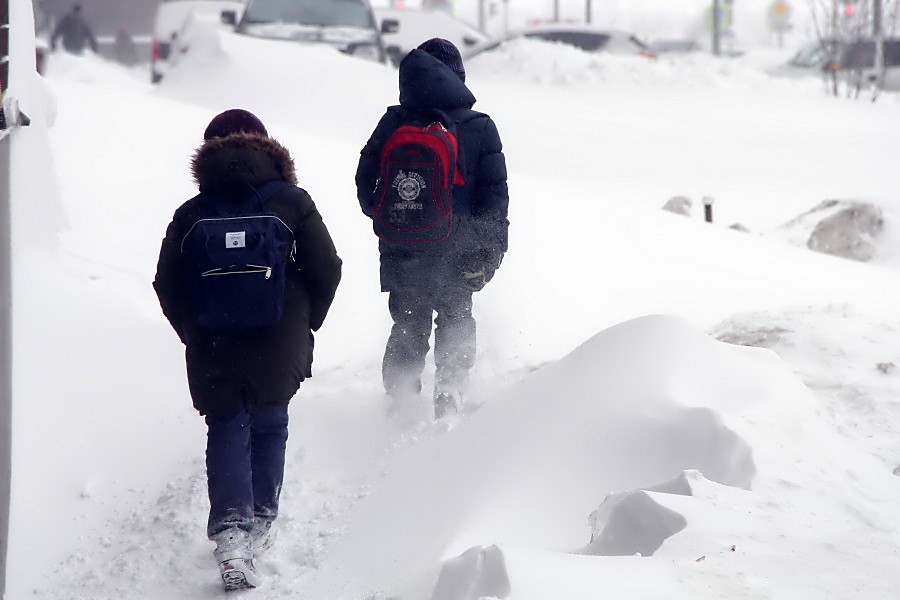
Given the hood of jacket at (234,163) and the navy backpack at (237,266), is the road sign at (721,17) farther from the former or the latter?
the navy backpack at (237,266)

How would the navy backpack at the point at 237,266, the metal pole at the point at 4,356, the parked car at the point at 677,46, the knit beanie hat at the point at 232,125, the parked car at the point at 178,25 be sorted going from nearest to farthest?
the navy backpack at the point at 237,266 < the knit beanie hat at the point at 232,125 < the metal pole at the point at 4,356 < the parked car at the point at 178,25 < the parked car at the point at 677,46

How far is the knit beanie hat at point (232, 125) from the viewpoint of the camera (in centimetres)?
328

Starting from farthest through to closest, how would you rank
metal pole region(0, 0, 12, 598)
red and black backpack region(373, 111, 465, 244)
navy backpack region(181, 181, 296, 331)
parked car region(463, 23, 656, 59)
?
parked car region(463, 23, 656, 59), red and black backpack region(373, 111, 465, 244), metal pole region(0, 0, 12, 598), navy backpack region(181, 181, 296, 331)

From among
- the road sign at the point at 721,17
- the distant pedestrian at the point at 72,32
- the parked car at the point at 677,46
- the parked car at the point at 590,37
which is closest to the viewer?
the parked car at the point at 590,37

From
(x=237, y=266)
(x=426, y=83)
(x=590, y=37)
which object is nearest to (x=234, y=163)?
(x=237, y=266)

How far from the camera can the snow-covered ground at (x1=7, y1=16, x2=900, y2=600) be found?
2.69 m

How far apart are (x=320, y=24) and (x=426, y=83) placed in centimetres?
1007

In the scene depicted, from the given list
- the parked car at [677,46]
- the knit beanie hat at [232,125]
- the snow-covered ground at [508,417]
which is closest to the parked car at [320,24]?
the snow-covered ground at [508,417]

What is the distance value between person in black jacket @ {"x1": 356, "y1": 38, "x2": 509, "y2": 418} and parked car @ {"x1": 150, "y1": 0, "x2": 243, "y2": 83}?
9206mm

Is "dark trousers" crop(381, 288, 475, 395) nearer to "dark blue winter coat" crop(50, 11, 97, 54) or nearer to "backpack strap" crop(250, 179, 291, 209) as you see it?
"backpack strap" crop(250, 179, 291, 209)

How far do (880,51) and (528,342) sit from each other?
48.0 ft

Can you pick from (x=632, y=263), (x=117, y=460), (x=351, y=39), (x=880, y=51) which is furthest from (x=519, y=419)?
(x=880, y=51)

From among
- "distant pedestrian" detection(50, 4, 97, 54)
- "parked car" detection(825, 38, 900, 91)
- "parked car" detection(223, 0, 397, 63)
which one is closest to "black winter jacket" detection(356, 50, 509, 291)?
"parked car" detection(223, 0, 397, 63)

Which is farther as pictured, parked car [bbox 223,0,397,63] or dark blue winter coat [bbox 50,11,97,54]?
dark blue winter coat [bbox 50,11,97,54]
